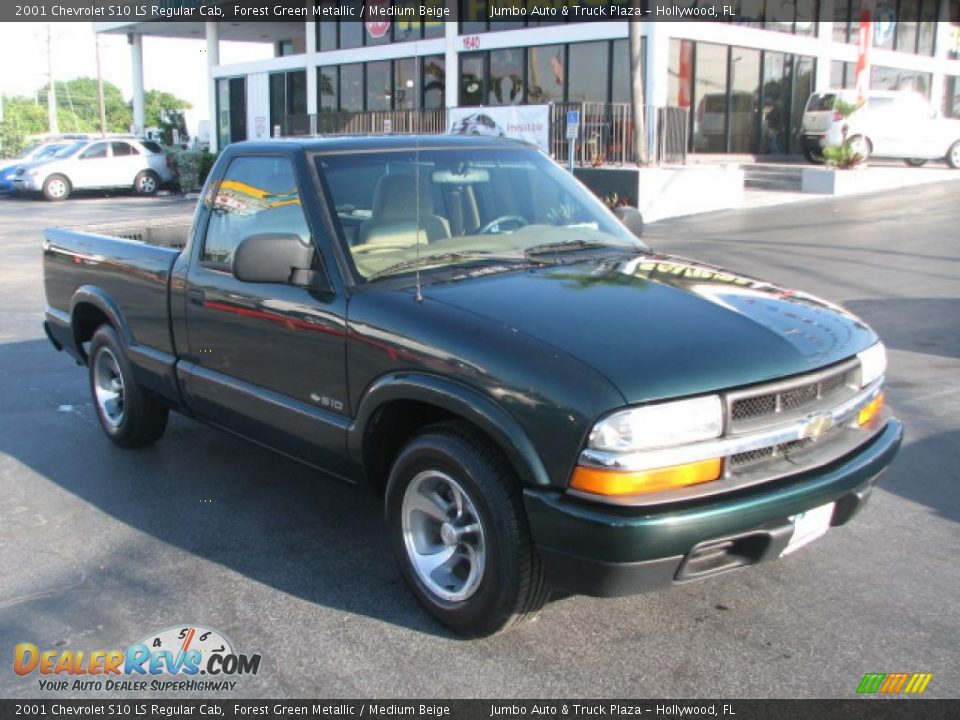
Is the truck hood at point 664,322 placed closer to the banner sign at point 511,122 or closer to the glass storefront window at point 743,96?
the banner sign at point 511,122

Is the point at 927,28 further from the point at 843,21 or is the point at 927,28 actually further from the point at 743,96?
the point at 743,96

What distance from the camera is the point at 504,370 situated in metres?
3.30

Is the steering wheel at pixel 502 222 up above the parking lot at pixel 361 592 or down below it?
above

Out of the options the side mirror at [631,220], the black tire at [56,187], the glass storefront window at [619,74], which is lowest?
the black tire at [56,187]

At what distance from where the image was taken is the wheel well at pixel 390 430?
383 cm

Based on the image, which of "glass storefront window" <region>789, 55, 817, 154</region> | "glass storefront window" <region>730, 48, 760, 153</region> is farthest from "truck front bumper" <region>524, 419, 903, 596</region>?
"glass storefront window" <region>789, 55, 817, 154</region>

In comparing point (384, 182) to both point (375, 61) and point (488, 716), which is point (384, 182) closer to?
point (488, 716)

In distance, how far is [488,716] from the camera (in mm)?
3172

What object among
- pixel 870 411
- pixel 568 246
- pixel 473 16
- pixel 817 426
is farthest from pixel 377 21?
pixel 817 426

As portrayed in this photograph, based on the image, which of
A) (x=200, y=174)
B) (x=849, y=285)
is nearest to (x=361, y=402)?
(x=849, y=285)

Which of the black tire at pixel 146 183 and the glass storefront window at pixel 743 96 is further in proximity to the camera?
the black tire at pixel 146 183

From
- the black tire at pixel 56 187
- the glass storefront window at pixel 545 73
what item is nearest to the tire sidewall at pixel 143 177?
the black tire at pixel 56 187

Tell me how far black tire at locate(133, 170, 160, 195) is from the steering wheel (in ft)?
89.1

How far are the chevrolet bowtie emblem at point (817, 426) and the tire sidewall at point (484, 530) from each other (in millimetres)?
1091
